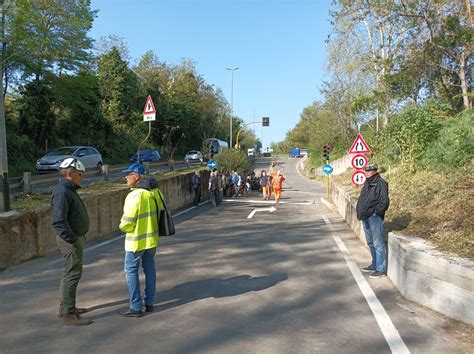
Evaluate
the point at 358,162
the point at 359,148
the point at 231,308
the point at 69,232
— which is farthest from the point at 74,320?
the point at 359,148

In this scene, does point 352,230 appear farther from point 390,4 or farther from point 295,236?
point 390,4

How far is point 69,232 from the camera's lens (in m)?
4.58

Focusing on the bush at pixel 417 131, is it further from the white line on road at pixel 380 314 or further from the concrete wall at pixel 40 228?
the concrete wall at pixel 40 228

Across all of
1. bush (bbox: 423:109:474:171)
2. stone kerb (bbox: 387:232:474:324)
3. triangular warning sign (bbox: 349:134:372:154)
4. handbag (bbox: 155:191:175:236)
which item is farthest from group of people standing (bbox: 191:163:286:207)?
handbag (bbox: 155:191:175:236)

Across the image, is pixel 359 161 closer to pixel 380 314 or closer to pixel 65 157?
pixel 380 314

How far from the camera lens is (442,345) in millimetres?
4254

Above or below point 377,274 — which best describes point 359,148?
above

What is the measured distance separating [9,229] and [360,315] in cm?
557

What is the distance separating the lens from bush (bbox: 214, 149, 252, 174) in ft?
105

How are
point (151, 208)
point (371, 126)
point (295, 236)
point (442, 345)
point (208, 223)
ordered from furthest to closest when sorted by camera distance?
point (371, 126) → point (208, 223) → point (295, 236) → point (151, 208) → point (442, 345)

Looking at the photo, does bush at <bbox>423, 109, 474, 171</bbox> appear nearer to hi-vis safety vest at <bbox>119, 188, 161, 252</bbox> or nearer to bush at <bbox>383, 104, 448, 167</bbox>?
bush at <bbox>383, 104, 448, 167</bbox>

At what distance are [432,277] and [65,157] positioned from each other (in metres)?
19.0

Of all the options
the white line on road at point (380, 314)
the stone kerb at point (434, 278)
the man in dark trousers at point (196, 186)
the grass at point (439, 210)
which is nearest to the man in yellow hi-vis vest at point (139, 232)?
the white line on road at point (380, 314)

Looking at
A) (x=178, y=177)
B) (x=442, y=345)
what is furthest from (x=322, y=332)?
(x=178, y=177)
